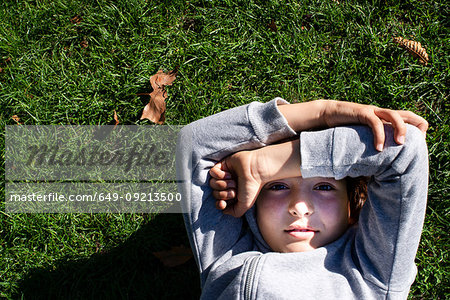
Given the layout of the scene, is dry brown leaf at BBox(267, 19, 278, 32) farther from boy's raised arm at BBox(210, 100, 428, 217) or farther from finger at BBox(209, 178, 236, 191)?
finger at BBox(209, 178, 236, 191)

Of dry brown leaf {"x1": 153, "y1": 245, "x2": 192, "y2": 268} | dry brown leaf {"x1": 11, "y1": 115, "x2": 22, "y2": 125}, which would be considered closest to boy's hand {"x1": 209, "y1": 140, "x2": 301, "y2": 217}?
dry brown leaf {"x1": 153, "y1": 245, "x2": 192, "y2": 268}

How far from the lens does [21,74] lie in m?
3.36

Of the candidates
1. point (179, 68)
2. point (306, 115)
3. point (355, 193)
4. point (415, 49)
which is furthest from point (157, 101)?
point (415, 49)

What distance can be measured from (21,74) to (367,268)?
2769mm

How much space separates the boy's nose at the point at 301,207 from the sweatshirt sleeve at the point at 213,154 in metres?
0.35

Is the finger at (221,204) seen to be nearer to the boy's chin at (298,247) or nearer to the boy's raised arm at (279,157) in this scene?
the boy's raised arm at (279,157)

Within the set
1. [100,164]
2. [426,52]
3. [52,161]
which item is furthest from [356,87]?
[52,161]

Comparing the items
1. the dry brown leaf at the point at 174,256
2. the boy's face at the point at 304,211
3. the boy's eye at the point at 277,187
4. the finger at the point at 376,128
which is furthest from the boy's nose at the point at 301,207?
the dry brown leaf at the point at 174,256

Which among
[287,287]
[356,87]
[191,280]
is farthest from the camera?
[356,87]

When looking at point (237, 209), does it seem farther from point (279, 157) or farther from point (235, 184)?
point (279, 157)

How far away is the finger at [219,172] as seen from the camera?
98.0 inches

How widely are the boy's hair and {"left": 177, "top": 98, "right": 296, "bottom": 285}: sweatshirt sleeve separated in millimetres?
522

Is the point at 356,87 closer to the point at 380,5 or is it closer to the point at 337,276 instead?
the point at 380,5

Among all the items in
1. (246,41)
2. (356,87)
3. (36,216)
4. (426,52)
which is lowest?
(36,216)
